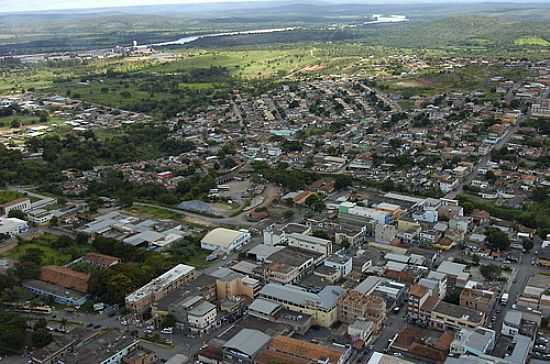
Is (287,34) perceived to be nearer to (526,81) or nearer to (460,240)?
(526,81)

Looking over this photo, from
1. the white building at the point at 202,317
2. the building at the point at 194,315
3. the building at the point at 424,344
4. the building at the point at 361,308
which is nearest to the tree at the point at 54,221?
the building at the point at 194,315

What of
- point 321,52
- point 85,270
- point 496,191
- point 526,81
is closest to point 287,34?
point 321,52

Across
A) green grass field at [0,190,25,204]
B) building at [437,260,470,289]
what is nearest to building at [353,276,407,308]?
building at [437,260,470,289]

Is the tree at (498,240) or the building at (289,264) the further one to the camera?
the tree at (498,240)

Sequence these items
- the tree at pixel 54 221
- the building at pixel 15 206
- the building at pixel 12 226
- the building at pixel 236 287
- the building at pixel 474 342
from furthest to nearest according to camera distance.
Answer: the building at pixel 15 206, the tree at pixel 54 221, the building at pixel 12 226, the building at pixel 236 287, the building at pixel 474 342

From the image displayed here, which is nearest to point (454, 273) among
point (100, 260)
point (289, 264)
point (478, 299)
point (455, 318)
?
point (478, 299)

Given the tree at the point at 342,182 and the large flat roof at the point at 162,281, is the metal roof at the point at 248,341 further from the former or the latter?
the tree at the point at 342,182
